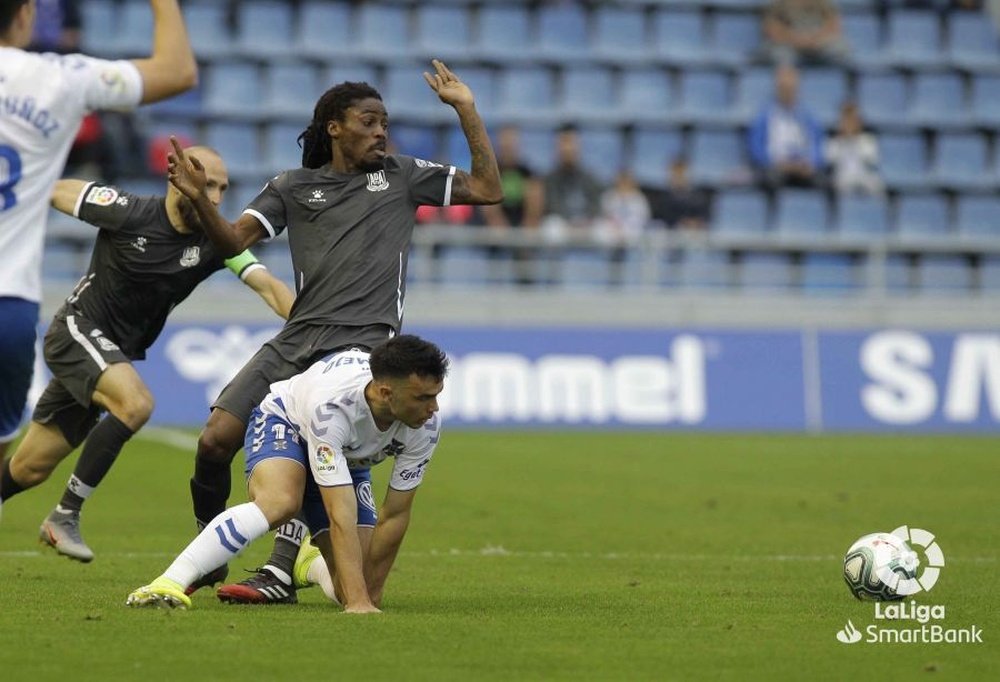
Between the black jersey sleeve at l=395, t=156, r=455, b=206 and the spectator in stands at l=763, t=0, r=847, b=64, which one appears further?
the spectator in stands at l=763, t=0, r=847, b=64

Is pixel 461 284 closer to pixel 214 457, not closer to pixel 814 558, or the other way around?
pixel 814 558

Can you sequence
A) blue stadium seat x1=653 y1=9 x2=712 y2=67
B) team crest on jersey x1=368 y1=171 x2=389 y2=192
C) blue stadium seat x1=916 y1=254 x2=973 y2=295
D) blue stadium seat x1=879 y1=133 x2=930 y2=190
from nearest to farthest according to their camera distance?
team crest on jersey x1=368 y1=171 x2=389 y2=192, blue stadium seat x1=916 y1=254 x2=973 y2=295, blue stadium seat x1=879 y1=133 x2=930 y2=190, blue stadium seat x1=653 y1=9 x2=712 y2=67

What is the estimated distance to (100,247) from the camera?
33.8 ft

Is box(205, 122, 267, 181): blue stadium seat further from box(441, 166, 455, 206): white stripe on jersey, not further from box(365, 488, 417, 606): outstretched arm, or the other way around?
box(365, 488, 417, 606): outstretched arm

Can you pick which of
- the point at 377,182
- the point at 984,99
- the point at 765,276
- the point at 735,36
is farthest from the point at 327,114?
the point at 984,99

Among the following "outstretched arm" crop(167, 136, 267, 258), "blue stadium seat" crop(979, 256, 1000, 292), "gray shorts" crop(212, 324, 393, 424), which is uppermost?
"outstretched arm" crop(167, 136, 267, 258)

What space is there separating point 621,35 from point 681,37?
0.90 m

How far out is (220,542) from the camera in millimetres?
7754

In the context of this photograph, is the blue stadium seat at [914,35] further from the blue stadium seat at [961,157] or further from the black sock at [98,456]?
the black sock at [98,456]

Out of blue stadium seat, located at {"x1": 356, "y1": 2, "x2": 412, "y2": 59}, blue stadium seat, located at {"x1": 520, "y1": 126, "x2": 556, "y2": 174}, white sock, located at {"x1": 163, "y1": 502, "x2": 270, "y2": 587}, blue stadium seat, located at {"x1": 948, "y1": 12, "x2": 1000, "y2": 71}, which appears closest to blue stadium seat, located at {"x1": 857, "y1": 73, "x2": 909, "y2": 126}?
blue stadium seat, located at {"x1": 948, "y1": 12, "x2": 1000, "y2": 71}

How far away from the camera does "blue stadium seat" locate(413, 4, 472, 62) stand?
25156 mm

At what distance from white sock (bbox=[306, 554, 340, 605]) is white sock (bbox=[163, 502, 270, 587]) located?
0.71 m

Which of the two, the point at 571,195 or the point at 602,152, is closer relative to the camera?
→ the point at 571,195

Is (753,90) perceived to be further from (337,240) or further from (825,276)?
(337,240)
